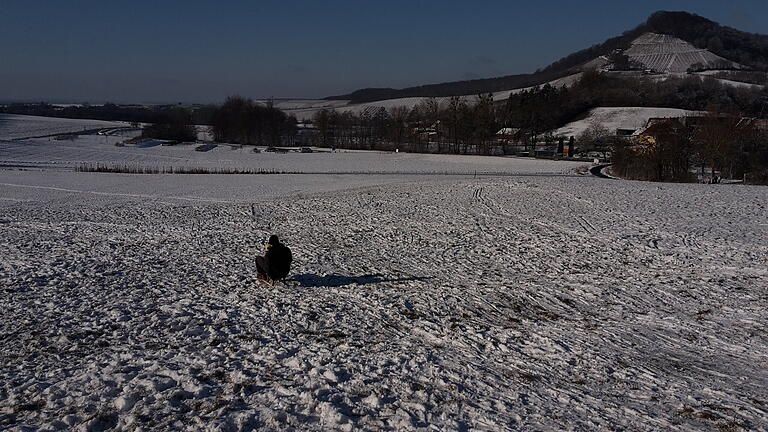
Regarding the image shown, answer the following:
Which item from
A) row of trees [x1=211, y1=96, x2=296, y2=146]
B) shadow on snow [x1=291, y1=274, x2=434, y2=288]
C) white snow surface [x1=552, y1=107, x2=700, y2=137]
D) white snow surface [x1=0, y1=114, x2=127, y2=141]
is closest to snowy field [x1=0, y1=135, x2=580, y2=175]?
white snow surface [x1=0, y1=114, x2=127, y2=141]

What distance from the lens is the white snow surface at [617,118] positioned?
123 metres

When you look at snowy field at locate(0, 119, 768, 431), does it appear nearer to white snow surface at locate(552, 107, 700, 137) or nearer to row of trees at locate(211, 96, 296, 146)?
white snow surface at locate(552, 107, 700, 137)

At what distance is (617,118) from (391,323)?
132 meters

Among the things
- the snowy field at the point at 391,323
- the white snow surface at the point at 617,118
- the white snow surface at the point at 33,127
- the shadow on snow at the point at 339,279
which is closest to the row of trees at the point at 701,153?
the snowy field at the point at 391,323

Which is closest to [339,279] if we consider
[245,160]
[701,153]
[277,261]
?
[277,261]

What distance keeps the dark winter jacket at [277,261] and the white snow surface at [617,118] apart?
381 ft

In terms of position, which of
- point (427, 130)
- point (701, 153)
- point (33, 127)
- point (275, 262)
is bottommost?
point (275, 262)

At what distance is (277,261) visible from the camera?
49.0 feet

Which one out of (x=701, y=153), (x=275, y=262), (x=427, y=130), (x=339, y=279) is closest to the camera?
(x=275, y=262)

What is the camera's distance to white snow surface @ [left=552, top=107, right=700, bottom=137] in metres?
123

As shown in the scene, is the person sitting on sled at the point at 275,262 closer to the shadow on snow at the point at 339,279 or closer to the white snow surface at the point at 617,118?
the shadow on snow at the point at 339,279

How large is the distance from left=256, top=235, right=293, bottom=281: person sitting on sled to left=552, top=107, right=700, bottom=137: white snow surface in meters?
116

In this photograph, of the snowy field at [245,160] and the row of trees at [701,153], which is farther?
the snowy field at [245,160]

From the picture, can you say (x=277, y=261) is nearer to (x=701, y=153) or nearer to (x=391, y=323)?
(x=391, y=323)
